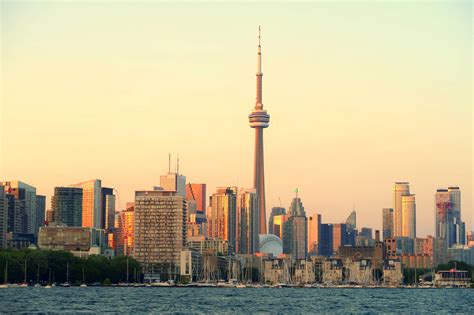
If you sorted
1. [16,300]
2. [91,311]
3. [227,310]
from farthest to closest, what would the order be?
[16,300], [227,310], [91,311]

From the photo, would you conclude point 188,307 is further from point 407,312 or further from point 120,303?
point 407,312

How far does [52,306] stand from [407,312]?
5454cm

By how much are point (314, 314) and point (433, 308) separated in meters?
36.3

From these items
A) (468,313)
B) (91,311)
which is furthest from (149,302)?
(468,313)

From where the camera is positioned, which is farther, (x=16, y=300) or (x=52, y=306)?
(x=16, y=300)

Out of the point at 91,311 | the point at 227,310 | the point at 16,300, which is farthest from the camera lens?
the point at 16,300

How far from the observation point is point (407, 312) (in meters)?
176

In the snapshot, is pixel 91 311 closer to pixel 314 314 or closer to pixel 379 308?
pixel 314 314

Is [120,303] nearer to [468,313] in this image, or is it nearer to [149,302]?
[149,302]

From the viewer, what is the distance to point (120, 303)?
188625mm

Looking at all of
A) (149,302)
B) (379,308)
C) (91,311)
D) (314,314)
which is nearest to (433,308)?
(379,308)

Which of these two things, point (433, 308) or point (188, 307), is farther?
point (433, 308)

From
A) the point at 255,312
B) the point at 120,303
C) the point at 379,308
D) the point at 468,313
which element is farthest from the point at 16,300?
the point at 468,313

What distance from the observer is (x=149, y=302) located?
197875mm
